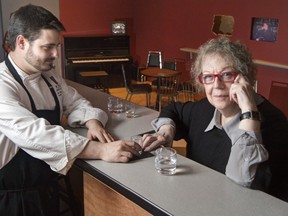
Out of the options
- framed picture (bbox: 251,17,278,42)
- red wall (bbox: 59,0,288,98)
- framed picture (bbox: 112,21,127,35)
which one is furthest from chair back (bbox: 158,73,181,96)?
framed picture (bbox: 112,21,127,35)

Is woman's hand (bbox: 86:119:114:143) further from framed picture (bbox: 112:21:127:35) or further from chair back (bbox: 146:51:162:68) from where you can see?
framed picture (bbox: 112:21:127:35)

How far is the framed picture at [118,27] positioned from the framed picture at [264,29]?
2.69 m

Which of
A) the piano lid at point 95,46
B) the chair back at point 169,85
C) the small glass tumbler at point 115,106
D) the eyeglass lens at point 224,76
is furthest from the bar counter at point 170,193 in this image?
the piano lid at point 95,46

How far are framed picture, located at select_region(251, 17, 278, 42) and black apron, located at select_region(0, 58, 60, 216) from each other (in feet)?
14.1

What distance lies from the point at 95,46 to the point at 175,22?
155cm

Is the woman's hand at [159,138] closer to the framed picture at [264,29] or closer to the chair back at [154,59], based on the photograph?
the framed picture at [264,29]

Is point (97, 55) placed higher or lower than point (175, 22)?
lower

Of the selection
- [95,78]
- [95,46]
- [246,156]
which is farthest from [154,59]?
[246,156]

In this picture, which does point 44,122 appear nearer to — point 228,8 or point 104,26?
point 228,8

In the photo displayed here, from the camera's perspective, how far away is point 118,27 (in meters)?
7.17

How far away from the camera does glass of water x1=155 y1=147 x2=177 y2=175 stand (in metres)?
1.47

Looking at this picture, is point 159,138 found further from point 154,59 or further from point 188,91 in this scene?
point 154,59

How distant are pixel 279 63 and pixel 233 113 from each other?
154 inches

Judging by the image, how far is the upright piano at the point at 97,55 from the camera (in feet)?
21.8
